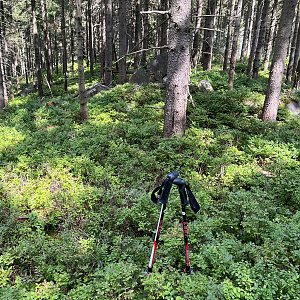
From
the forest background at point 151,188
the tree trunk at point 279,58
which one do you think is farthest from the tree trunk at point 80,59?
the tree trunk at point 279,58

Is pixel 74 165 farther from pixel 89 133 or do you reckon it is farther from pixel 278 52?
pixel 278 52

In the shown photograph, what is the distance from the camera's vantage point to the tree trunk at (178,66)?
7324 millimetres

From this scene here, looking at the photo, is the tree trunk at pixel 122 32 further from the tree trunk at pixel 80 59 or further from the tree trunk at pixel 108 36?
the tree trunk at pixel 80 59

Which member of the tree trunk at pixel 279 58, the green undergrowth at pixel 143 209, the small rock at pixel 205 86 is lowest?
the green undergrowth at pixel 143 209

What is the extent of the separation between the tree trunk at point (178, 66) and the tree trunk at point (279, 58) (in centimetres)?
332

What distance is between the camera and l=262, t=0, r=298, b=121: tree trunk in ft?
29.1

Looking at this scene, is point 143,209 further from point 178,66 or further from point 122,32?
point 122,32

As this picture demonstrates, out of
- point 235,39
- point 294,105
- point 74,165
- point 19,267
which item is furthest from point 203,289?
point 235,39

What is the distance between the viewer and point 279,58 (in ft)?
29.9

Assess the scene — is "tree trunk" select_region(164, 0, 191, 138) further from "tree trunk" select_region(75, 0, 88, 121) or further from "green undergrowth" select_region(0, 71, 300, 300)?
"tree trunk" select_region(75, 0, 88, 121)

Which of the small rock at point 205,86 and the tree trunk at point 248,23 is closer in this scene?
the small rock at point 205,86

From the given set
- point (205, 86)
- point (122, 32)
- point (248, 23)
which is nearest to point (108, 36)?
point (122, 32)

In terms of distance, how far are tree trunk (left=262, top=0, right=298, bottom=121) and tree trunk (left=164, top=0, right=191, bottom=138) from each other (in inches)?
131

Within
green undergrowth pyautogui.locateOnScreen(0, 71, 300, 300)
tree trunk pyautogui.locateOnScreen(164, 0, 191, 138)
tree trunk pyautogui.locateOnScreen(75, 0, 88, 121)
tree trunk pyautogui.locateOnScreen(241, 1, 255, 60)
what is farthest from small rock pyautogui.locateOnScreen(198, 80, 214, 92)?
tree trunk pyautogui.locateOnScreen(241, 1, 255, 60)
